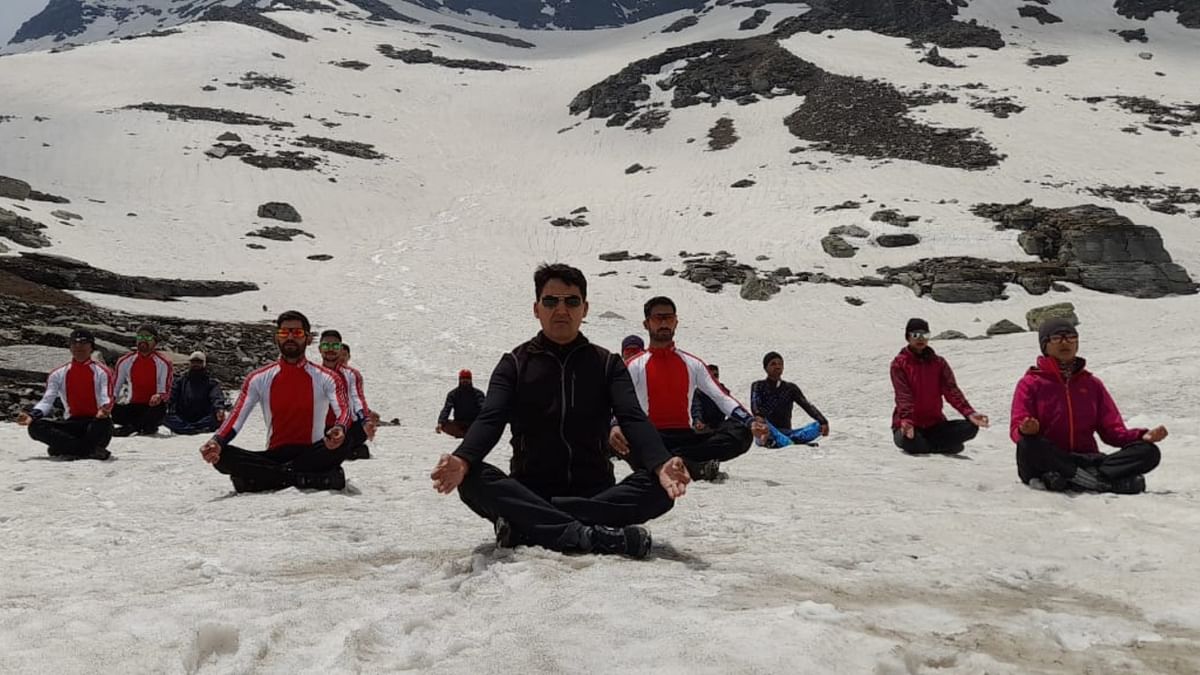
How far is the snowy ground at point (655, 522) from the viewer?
2.89m

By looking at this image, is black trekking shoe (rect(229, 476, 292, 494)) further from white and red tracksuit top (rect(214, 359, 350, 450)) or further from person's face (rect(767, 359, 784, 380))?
person's face (rect(767, 359, 784, 380))

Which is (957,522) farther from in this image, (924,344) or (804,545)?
(924,344)

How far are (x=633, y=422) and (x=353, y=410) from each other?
4.90 m

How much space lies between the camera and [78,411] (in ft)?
29.3

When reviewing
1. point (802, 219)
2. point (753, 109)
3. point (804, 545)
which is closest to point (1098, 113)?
point (753, 109)

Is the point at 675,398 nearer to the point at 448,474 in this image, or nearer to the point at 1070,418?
the point at 1070,418

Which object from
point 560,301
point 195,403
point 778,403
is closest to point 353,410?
point 560,301

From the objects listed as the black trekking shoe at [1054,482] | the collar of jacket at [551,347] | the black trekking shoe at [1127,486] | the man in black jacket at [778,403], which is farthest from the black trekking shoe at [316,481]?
the black trekking shoe at [1127,486]

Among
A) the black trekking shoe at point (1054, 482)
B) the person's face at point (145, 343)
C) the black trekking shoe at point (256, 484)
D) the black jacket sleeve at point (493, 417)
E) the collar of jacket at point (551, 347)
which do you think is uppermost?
the collar of jacket at point (551, 347)

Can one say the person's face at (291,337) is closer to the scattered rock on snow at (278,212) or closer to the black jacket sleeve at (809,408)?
the black jacket sleeve at (809,408)

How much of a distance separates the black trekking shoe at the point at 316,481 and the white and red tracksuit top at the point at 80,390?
383cm

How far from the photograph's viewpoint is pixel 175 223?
37812mm

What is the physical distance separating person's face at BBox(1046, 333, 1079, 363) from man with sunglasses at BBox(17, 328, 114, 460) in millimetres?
9691

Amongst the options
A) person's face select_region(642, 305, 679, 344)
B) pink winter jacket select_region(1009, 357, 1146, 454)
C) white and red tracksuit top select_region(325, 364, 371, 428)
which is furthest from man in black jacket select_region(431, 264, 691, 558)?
pink winter jacket select_region(1009, 357, 1146, 454)
